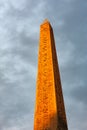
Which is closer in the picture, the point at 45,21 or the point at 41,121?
the point at 41,121

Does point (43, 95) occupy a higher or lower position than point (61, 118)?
higher

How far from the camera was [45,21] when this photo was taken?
17.4 m

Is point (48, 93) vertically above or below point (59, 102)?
above

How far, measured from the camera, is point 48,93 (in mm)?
14555

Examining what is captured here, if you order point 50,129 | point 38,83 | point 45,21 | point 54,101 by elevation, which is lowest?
point 50,129

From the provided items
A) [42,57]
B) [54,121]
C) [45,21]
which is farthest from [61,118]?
[45,21]

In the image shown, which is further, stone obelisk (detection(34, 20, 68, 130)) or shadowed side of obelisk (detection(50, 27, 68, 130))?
shadowed side of obelisk (detection(50, 27, 68, 130))

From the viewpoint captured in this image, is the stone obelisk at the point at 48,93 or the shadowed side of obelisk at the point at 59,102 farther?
the shadowed side of obelisk at the point at 59,102

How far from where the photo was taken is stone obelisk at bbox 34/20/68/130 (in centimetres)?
1397

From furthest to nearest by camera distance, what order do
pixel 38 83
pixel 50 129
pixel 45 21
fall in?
pixel 45 21 → pixel 38 83 → pixel 50 129

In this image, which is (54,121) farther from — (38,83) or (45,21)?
(45,21)

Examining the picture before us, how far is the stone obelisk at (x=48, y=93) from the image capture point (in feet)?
45.8

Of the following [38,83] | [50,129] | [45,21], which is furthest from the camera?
[45,21]

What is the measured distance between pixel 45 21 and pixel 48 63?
2863 mm
